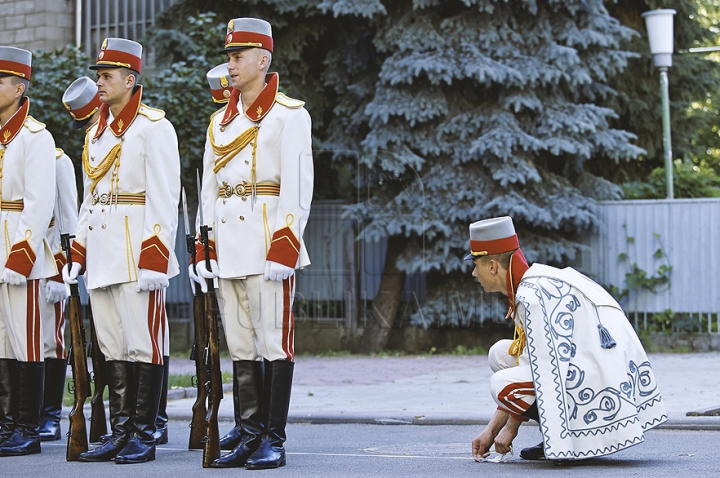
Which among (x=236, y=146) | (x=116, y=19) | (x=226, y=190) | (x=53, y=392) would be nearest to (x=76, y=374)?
(x=53, y=392)

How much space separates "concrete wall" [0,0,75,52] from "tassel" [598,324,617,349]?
1506 centimetres

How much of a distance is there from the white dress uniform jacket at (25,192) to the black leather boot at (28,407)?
61 cm

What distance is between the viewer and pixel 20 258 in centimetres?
752

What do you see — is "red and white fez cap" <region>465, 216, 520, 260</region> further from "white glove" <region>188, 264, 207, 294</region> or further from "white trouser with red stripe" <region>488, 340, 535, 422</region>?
"white glove" <region>188, 264, 207, 294</region>

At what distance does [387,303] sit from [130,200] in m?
9.61

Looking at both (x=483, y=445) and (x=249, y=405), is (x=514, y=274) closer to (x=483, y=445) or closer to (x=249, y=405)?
(x=483, y=445)

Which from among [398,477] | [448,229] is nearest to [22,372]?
[398,477]

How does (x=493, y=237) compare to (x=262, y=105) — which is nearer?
(x=493, y=237)

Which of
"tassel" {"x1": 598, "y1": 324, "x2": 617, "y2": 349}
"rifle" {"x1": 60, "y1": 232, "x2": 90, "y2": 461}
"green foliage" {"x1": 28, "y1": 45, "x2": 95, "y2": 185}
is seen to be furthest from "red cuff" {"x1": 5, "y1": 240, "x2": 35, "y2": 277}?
"green foliage" {"x1": 28, "y1": 45, "x2": 95, "y2": 185}

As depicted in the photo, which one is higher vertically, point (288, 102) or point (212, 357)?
point (288, 102)

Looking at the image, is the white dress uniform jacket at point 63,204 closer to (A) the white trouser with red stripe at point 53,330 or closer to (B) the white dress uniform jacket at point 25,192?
(A) the white trouser with red stripe at point 53,330

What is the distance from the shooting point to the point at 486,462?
654cm

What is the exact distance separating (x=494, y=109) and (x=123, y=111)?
8661mm

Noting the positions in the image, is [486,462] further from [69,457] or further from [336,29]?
[336,29]
